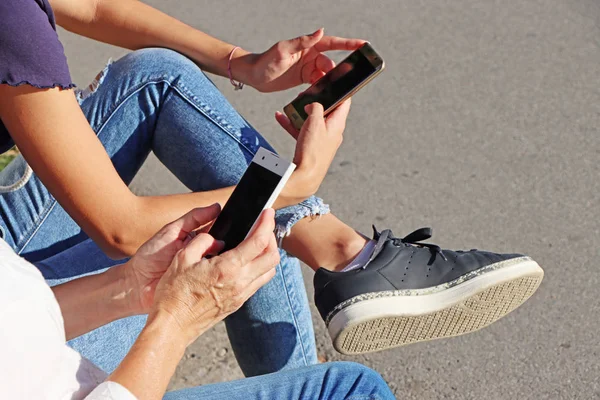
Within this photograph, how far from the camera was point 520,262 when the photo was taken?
1850 mm

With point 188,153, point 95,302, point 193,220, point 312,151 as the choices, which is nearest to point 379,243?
point 312,151

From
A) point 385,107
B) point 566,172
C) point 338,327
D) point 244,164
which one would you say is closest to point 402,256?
point 338,327

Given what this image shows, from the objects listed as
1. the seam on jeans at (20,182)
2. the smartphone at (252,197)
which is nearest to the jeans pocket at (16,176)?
the seam on jeans at (20,182)

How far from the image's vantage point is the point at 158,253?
137cm

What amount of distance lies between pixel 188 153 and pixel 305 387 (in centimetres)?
68

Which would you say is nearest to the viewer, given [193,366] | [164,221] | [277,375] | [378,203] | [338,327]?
[277,375]

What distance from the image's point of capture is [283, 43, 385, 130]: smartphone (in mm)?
1824

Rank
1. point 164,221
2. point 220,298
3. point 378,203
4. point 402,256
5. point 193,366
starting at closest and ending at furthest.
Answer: point 220,298
point 164,221
point 402,256
point 193,366
point 378,203

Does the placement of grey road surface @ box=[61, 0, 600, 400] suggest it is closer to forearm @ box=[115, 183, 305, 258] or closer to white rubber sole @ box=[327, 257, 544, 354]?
white rubber sole @ box=[327, 257, 544, 354]

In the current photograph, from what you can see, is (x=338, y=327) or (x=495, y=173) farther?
(x=495, y=173)

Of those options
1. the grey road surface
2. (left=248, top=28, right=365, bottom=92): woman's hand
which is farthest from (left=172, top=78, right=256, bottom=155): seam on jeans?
the grey road surface

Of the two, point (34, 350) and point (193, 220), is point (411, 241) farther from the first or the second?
point (34, 350)

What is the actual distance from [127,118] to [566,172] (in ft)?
5.42

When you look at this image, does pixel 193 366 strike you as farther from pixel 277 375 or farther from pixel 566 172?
pixel 566 172
